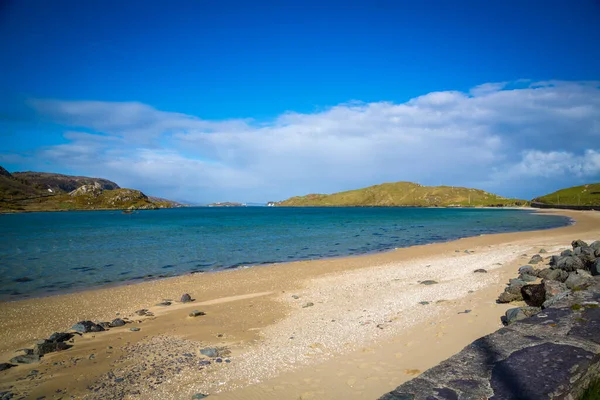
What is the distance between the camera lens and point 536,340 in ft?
19.7

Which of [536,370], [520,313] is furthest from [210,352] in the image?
[520,313]

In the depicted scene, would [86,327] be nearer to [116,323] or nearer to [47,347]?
[116,323]

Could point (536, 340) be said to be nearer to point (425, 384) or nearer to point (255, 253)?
point (425, 384)

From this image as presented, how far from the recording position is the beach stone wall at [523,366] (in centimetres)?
443

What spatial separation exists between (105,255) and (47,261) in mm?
5066

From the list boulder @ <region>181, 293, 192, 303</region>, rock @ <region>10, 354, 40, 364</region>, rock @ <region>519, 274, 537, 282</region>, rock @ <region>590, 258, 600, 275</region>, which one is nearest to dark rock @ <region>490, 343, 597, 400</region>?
rock @ <region>590, 258, 600, 275</region>

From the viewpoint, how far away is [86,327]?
12.4m

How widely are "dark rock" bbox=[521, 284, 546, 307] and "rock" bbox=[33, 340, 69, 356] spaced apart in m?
15.8

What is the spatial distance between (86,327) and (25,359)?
274 cm

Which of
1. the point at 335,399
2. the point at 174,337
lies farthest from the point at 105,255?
the point at 335,399

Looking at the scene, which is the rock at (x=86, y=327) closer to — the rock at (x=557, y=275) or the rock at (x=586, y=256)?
the rock at (x=557, y=275)

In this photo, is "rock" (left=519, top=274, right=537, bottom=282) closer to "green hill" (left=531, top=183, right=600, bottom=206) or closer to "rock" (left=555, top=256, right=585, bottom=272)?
"rock" (left=555, top=256, right=585, bottom=272)

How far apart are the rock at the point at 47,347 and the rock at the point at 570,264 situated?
21707mm

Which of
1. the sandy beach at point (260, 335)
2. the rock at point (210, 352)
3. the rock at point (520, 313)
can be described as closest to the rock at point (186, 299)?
the sandy beach at point (260, 335)
